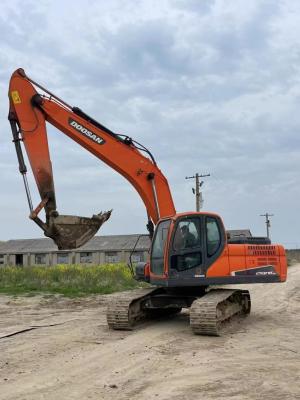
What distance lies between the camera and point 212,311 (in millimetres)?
9266

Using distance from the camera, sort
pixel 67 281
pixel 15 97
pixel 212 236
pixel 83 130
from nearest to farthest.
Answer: pixel 212 236
pixel 15 97
pixel 83 130
pixel 67 281

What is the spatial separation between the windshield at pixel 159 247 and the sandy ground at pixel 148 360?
48.2 inches

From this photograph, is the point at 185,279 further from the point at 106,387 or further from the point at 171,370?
the point at 106,387

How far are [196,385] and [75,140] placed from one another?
7093 mm

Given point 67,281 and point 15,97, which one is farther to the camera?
point 67,281

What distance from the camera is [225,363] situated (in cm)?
714

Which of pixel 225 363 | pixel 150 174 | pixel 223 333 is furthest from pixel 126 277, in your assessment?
pixel 225 363

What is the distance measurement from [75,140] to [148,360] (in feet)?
19.5

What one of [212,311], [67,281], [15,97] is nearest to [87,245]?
[67,281]

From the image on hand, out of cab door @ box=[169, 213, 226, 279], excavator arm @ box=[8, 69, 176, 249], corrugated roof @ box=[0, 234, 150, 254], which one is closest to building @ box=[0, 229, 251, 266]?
corrugated roof @ box=[0, 234, 150, 254]

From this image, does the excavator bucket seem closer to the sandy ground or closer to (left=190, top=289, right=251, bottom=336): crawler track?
the sandy ground

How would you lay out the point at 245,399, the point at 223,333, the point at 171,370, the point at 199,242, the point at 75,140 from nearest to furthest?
1. the point at 245,399
2. the point at 171,370
3. the point at 223,333
4. the point at 199,242
5. the point at 75,140

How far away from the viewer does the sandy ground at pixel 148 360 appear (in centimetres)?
583

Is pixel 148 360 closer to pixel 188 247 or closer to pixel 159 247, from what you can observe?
pixel 188 247
